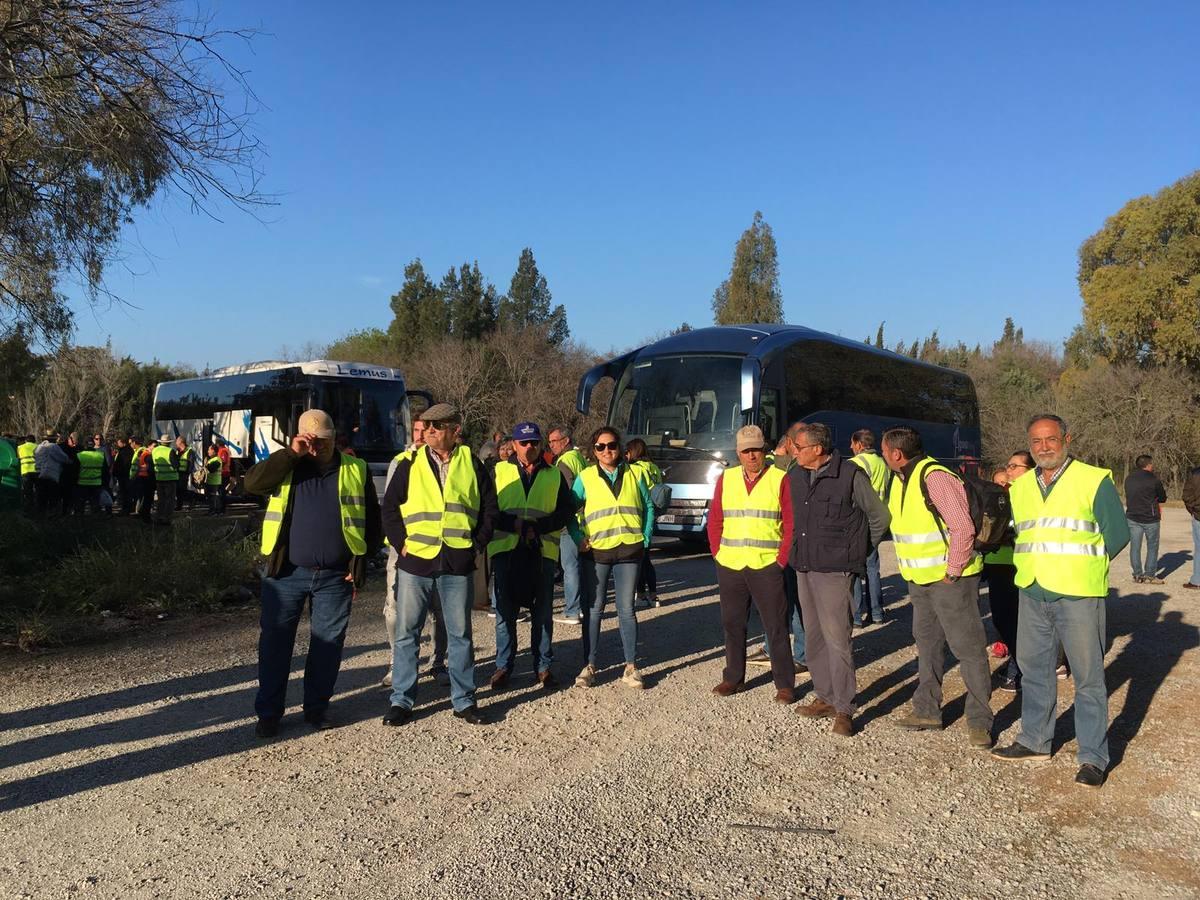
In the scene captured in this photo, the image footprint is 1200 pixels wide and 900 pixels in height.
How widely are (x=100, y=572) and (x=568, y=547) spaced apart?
16.7ft

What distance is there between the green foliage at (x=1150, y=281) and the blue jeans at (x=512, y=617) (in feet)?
139

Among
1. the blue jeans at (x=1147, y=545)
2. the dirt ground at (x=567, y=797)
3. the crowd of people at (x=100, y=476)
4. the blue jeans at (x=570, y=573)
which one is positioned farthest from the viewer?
the crowd of people at (x=100, y=476)

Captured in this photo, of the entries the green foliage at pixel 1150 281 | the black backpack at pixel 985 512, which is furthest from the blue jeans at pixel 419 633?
the green foliage at pixel 1150 281

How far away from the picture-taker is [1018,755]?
5.14 m

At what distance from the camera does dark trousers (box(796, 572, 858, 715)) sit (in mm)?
5695

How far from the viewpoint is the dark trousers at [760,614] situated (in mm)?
6145

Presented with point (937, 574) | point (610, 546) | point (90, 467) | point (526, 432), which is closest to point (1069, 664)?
point (937, 574)

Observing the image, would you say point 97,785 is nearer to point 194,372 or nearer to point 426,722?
point 426,722

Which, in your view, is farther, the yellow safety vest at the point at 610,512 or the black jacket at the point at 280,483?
the yellow safety vest at the point at 610,512

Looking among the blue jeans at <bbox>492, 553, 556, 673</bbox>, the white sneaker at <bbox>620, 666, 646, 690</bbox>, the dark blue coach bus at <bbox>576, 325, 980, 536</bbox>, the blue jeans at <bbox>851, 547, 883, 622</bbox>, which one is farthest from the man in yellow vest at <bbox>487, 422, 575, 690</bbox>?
the dark blue coach bus at <bbox>576, 325, 980, 536</bbox>

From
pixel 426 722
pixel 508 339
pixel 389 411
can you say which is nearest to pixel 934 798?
pixel 426 722

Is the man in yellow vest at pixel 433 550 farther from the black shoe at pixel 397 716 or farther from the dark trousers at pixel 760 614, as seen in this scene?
the dark trousers at pixel 760 614

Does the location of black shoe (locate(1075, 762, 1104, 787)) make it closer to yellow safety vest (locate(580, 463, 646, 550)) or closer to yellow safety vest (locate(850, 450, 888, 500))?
yellow safety vest (locate(580, 463, 646, 550))

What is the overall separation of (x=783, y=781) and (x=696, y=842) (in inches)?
37.4
